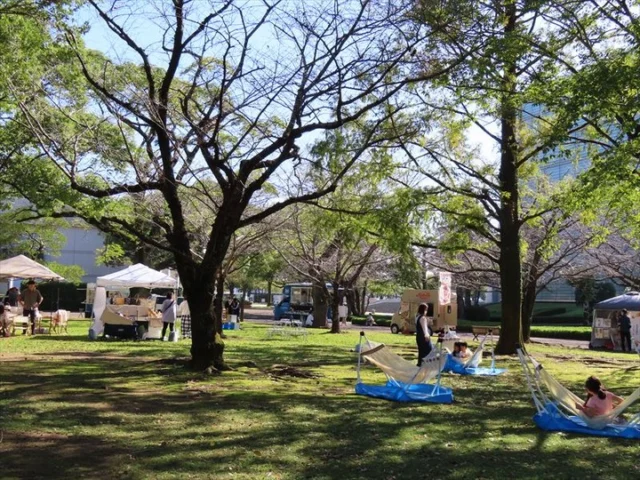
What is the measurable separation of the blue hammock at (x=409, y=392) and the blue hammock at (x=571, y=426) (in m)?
1.80

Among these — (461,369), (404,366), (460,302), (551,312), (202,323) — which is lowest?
(461,369)

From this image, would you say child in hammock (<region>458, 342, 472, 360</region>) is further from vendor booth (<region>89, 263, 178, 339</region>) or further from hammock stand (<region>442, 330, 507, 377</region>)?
vendor booth (<region>89, 263, 178, 339</region>)

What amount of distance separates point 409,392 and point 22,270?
14.1 m

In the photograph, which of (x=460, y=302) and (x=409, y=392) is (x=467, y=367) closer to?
(x=409, y=392)

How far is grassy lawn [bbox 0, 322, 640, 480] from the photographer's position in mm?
5695

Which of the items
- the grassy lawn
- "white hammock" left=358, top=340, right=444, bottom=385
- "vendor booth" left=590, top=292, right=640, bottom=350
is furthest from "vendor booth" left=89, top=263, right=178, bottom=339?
"vendor booth" left=590, top=292, right=640, bottom=350

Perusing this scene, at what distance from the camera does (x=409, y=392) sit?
9.85 m

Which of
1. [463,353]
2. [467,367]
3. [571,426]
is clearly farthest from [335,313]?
[571,426]

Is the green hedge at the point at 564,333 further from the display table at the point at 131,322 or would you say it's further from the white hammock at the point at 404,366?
the white hammock at the point at 404,366

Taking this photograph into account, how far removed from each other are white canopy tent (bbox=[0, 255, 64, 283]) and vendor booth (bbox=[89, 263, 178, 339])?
1.63 meters

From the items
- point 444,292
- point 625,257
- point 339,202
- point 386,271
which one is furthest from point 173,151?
point 386,271

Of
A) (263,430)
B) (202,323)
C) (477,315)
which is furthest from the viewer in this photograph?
(477,315)

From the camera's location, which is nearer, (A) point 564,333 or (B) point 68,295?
(A) point 564,333

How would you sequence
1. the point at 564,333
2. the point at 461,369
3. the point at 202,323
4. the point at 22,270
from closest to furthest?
the point at 202,323
the point at 461,369
the point at 22,270
the point at 564,333
